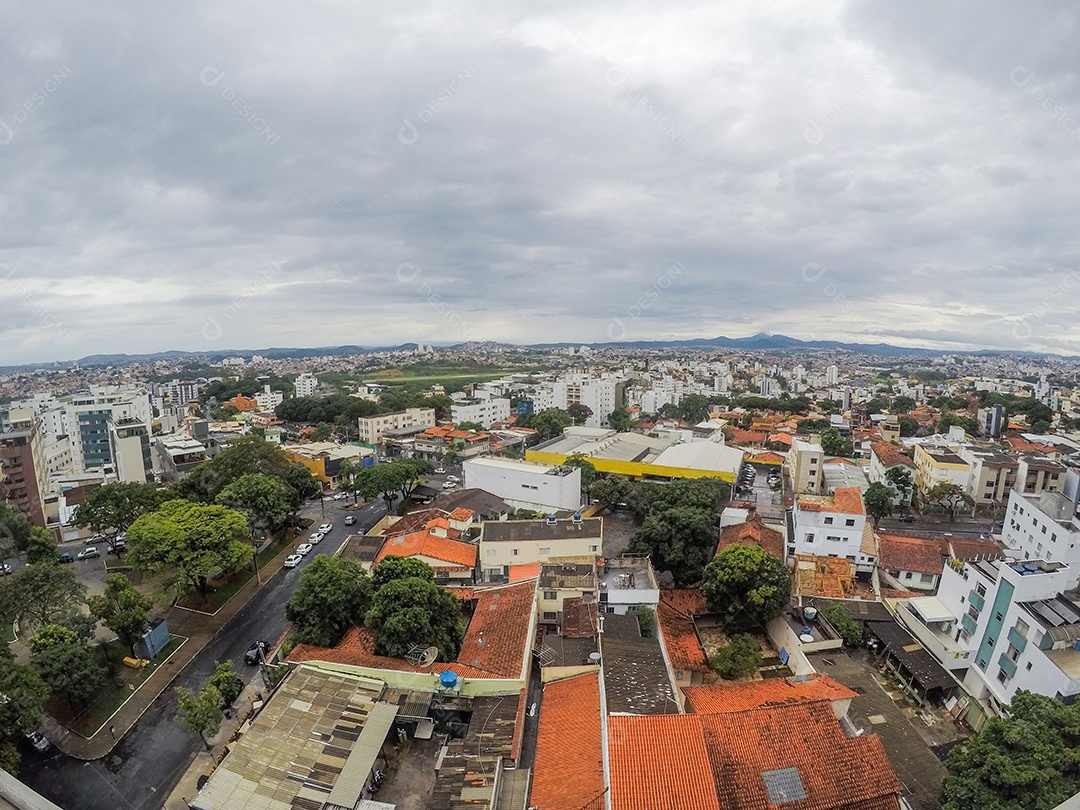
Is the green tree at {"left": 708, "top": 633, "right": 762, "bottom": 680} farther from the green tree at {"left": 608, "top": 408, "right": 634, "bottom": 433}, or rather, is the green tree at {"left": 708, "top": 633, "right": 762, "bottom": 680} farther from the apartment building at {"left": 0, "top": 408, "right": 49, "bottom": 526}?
the green tree at {"left": 608, "top": 408, "right": 634, "bottom": 433}

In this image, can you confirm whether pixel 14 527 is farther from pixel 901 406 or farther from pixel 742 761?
pixel 901 406

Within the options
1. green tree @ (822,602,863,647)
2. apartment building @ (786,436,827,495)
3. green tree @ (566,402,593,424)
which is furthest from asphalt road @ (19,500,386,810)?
green tree @ (566,402,593,424)

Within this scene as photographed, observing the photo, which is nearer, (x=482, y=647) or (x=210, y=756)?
(x=210, y=756)

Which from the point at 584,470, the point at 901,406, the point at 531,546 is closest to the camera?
the point at 531,546

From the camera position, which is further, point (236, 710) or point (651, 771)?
point (236, 710)

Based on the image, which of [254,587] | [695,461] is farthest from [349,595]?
[695,461]

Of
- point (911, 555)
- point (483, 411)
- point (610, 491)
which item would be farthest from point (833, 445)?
point (483, 411)

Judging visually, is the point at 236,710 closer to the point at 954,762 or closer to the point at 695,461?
the point at 954,762
